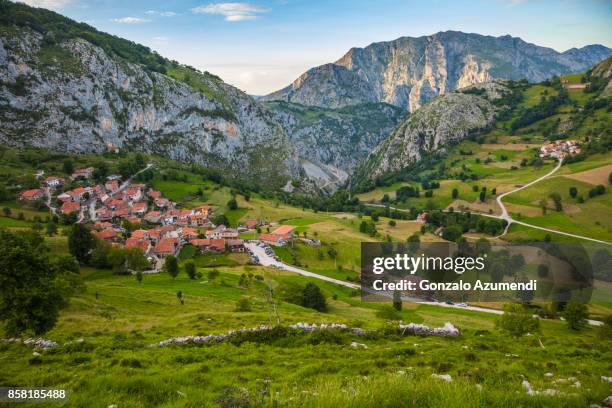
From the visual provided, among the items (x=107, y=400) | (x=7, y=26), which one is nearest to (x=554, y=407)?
(x=107, y=400)

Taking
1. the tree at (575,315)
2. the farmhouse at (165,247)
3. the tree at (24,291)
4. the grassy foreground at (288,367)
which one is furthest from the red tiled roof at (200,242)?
the tree at (575,315)

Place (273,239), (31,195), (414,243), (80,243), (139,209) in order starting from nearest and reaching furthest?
(80,243) < (273,239) < (414,243) < (31,195) < (139,209)

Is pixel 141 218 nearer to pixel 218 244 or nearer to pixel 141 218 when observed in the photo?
pixel 141 218

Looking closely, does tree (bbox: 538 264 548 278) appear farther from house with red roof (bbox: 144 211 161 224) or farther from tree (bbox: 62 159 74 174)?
tree (bbox: 62 159 74 174)

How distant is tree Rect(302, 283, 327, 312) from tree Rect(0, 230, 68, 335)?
39.7 m

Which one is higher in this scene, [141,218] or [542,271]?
[141,218]

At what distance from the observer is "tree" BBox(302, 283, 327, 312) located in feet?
196

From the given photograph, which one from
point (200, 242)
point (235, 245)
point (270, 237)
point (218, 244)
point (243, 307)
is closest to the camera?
point (243, 307)

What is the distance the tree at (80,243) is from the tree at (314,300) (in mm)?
46585

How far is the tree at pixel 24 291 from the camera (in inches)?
915

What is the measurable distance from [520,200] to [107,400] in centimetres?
17482

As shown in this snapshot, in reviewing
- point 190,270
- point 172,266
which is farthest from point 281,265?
point 172,266

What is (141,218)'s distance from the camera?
425ft

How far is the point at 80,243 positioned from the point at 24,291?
185ft
